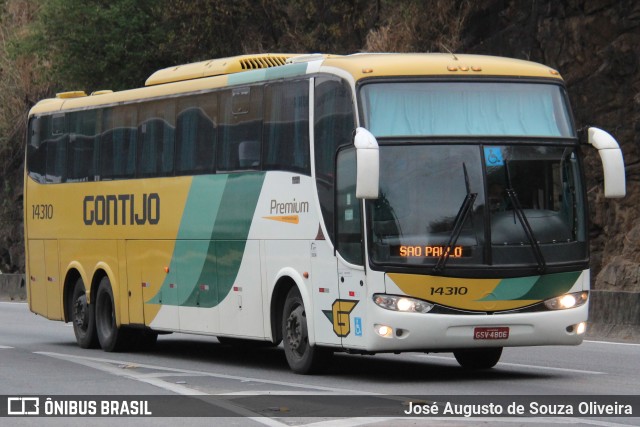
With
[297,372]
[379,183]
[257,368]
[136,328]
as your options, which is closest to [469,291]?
[379,183]

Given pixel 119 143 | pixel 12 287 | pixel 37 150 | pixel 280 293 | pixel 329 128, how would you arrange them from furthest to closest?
1. pixel 12 287
2. pixel 37 150
3. pixel 119 143
4. pixel 280 293
5. pixel 329 128

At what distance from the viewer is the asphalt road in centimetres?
1211

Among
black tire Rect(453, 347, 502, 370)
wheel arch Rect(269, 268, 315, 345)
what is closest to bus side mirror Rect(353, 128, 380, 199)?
wheel arch Rect(269, 268, 315, 345)

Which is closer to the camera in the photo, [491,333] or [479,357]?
[491,333]

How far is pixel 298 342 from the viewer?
16453 millimetres

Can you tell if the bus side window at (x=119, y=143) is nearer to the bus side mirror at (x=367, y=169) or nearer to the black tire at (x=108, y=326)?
the black tire at (x=108, y=326)

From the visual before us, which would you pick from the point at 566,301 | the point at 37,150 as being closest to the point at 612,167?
the point at 566,301

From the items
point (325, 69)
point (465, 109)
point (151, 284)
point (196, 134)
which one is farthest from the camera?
point (151, 284)

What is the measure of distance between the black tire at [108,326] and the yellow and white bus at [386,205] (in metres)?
2.56

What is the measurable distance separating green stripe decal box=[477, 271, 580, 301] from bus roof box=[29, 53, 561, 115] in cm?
224

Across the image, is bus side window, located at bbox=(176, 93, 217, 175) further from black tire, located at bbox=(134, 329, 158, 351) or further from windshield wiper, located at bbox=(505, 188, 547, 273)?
windshield wiper, located at bbox=(505, 188, 547, 273)

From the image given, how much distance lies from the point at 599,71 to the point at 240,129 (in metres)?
12.4

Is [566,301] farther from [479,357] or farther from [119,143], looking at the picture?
[119,143]

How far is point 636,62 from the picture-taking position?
92.2 ft
